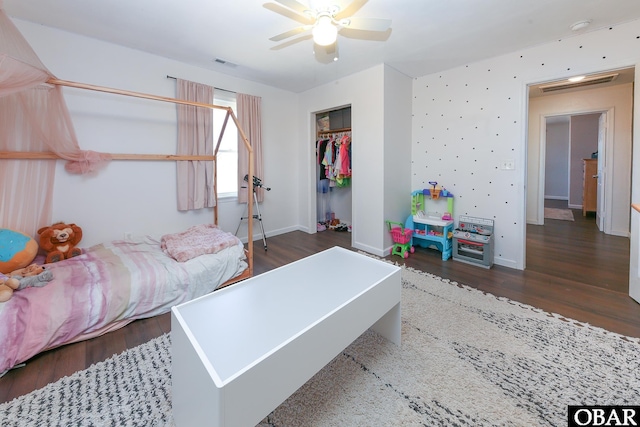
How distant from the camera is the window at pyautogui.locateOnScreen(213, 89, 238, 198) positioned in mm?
3869

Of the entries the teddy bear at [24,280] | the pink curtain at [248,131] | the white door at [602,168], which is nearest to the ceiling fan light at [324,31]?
the pink curtain at [248,131]

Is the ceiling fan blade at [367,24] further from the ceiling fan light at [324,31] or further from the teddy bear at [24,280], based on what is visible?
the teddy bear at [24,280]

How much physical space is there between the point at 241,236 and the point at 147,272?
1979 mm

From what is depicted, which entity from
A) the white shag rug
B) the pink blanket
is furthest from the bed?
the white shag rug

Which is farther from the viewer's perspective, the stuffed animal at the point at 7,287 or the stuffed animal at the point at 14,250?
the stuffed animal at the point at 14,250

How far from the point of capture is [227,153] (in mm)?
4016

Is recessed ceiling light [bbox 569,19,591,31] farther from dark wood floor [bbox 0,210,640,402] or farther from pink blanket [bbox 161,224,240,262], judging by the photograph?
pink blanket [bbox 161,224,240,262]

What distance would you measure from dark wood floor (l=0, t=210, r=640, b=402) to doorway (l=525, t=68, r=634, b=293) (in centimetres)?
2

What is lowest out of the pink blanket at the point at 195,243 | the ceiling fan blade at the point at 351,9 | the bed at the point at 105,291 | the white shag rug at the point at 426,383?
the white shag rug at the point at 426,383

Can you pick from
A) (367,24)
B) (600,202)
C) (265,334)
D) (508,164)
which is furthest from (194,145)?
(600,202)

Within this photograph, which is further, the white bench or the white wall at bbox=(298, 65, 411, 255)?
the white wall at bbox=(298, 65, 411, 255)

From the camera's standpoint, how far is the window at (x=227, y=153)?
3.87 meters

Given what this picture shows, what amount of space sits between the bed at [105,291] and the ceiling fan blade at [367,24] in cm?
223

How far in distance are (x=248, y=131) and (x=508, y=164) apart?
345cm
